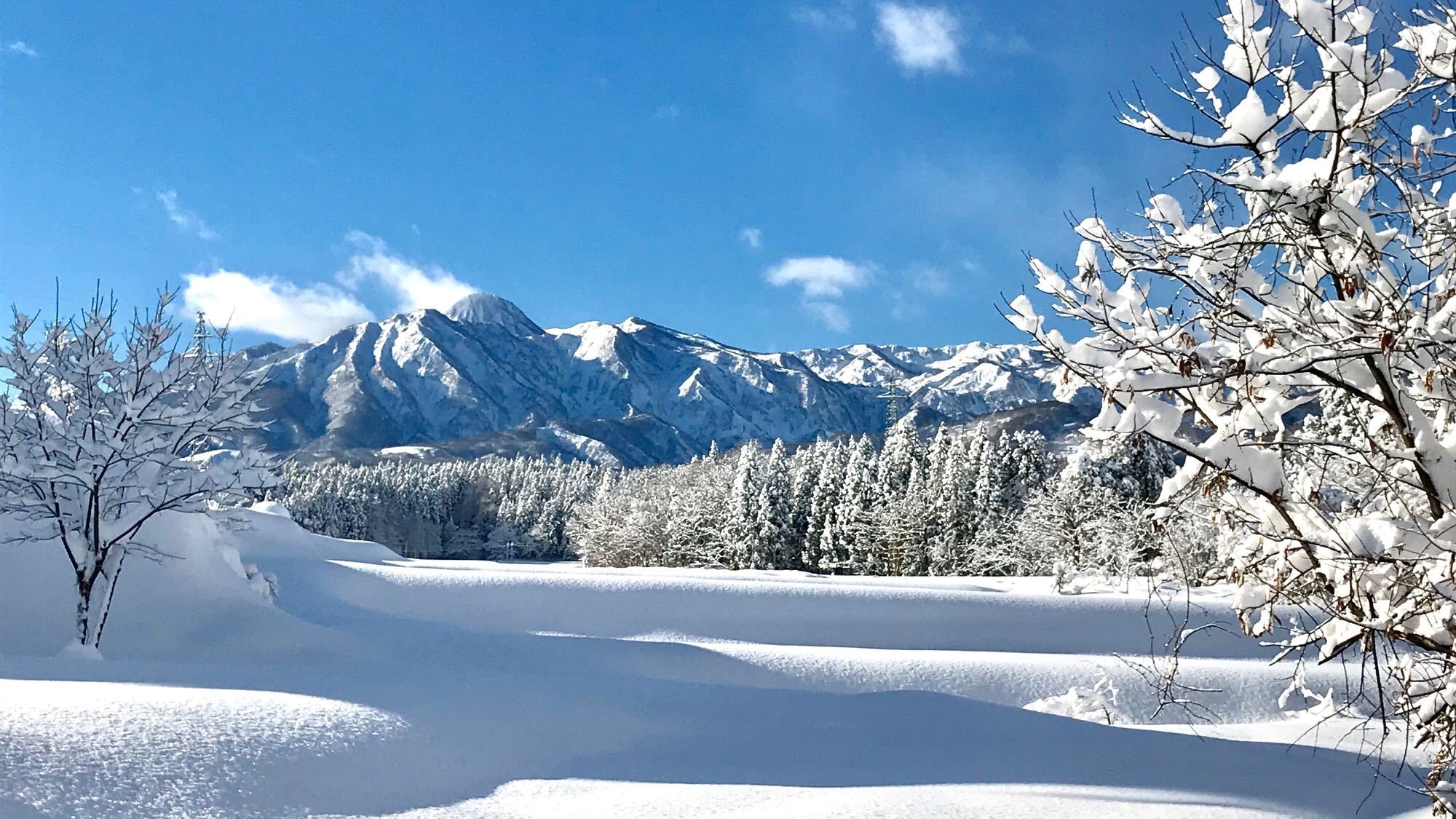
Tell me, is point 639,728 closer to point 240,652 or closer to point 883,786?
point 883,786

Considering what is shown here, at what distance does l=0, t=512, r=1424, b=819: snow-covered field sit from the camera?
15.8ft

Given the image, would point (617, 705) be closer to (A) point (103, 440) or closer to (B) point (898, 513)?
(A) point (103, 440)

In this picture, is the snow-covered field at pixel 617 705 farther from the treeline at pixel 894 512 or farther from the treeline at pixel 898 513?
the treeline at pixel 898 513

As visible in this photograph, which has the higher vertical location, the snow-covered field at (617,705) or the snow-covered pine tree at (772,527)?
the snow-covered pine tree at (772,527)

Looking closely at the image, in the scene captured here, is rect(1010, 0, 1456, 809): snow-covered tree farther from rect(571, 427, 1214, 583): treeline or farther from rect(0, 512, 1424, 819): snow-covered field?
rect(571, 427, 1214, 583): treeline

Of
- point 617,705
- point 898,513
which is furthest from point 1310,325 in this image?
point 898,513

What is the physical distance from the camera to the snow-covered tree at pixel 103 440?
29.1 feet

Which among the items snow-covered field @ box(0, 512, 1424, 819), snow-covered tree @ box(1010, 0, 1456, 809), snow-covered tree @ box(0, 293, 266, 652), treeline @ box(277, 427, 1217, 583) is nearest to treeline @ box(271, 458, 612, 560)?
treeline @ box(277, 427, 1217, 583)

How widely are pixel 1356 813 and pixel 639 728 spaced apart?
192 inches

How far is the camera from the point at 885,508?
3166 centimetres

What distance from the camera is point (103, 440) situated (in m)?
8.94

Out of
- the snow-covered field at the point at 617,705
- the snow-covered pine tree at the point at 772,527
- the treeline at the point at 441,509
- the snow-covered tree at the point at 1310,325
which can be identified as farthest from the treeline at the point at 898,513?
the treeline at the point at 441,509

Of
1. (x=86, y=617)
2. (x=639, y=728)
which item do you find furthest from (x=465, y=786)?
(x=86, y=617)

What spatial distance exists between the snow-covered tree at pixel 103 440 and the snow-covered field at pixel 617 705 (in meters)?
1.22
